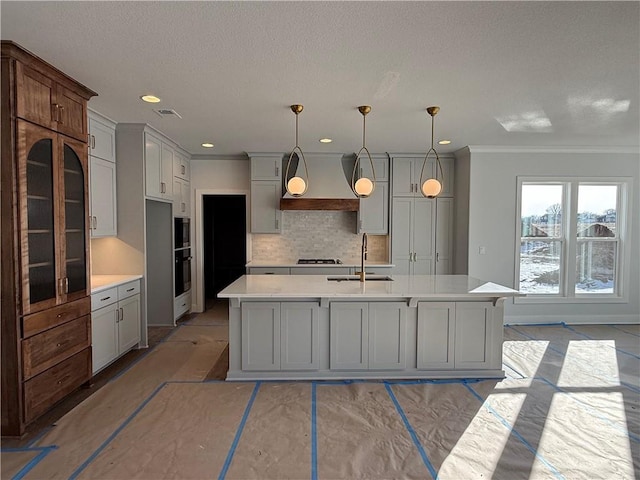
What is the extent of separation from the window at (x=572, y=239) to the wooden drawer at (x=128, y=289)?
4900 millimetres

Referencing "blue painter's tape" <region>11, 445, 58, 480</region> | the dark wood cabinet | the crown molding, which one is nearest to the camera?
"blue painter's tape" <region>11, 445, 58, 480</region>

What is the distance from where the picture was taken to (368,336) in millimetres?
3451

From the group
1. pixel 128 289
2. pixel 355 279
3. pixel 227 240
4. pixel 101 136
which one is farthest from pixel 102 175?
pixel 227 240

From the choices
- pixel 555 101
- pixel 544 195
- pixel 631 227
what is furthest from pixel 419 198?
pixel 631 227

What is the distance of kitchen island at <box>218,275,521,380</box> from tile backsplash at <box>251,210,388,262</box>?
2.57 m

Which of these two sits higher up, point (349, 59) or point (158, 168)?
point (349, 59)

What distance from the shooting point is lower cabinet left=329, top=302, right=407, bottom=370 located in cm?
343

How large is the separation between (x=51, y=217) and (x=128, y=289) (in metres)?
1.44

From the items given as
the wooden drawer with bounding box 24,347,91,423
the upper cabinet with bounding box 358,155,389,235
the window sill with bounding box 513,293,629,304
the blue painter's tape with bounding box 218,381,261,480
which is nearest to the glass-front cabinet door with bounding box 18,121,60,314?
the wooden drawer with bounding box 24,347,91,423

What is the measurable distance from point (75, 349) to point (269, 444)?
174cm

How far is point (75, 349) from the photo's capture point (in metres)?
2.98

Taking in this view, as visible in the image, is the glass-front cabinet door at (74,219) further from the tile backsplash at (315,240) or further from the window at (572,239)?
the window at (572,239)

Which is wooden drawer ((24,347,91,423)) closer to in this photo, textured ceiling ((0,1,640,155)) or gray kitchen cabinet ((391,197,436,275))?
textured ceiling ((0,1,640,155))

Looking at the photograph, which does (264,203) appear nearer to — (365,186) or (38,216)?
(365,186)
